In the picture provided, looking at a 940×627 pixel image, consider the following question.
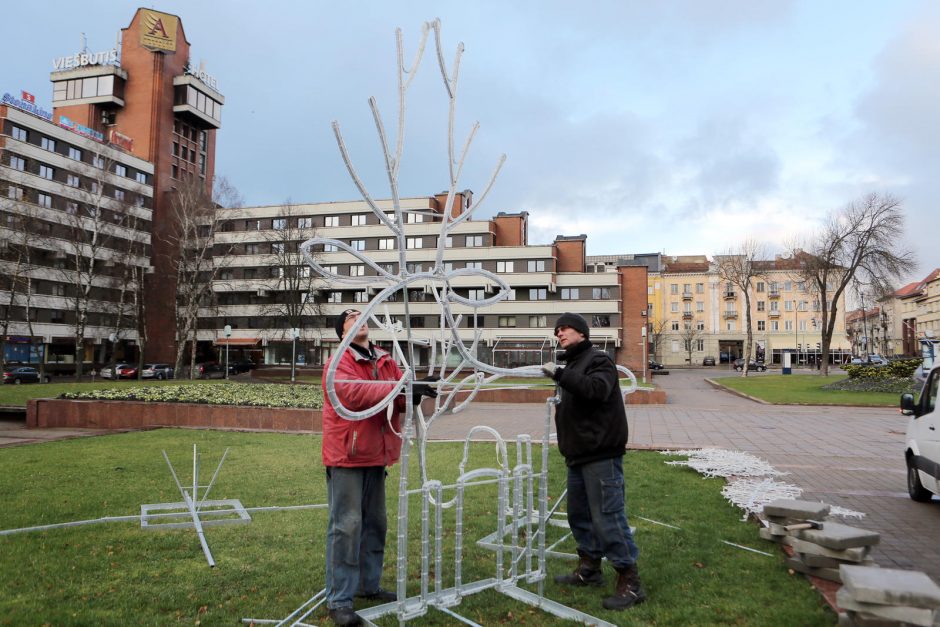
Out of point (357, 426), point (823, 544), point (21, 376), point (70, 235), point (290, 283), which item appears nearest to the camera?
point (357, 426)

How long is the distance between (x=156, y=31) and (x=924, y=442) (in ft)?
225

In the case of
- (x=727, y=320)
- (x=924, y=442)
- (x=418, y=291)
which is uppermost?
(x=418, y=291)

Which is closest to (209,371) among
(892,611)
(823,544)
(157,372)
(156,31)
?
(157,372)

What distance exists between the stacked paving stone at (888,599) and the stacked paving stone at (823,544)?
63 centimetres

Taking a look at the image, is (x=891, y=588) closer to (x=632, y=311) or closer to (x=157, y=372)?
(x=157, y=372)

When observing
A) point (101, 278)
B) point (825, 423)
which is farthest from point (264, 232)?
point (825, 423)

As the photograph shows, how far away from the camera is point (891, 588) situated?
322cm

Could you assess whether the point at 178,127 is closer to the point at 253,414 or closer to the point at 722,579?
the point at 253,414

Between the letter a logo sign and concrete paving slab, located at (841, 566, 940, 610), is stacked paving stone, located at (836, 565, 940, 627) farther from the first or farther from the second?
the letter a logo sign

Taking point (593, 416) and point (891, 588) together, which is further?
point (593, 416)

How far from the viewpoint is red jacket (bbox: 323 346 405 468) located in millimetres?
3820

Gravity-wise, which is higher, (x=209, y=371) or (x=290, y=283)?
(x=290, y=283)

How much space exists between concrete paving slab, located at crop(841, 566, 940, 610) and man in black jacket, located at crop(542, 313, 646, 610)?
1.31 m

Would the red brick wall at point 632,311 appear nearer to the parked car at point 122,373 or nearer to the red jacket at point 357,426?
the parked car at point 122,373
